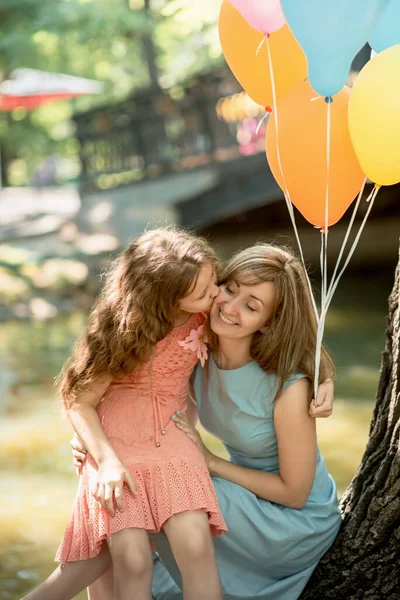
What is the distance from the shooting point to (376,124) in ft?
7.37

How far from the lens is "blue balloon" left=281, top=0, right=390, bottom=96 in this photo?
7.21 ft

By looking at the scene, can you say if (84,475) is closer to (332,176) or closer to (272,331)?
(272,331)

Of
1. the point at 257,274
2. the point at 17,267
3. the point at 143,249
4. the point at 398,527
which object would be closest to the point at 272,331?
the point at 257,274

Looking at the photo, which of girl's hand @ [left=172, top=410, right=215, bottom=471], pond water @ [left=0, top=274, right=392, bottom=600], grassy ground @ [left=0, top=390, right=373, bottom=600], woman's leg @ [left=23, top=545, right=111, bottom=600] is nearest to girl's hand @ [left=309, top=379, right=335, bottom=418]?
girl's hand @ [left=172, top=410, right=215, bottom=471]

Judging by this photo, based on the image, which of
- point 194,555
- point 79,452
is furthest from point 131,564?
point 79,452

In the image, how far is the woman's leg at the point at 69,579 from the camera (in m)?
2.50

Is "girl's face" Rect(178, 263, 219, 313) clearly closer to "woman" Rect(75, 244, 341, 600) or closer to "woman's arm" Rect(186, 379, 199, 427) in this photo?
"woman" Rect(75, 244, 341, 600)

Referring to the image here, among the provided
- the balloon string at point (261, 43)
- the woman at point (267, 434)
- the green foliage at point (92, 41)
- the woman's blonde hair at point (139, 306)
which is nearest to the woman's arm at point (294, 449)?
the woman at point (267, 434)

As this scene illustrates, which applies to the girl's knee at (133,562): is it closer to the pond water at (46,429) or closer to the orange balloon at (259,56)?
the pond water at (46,429)

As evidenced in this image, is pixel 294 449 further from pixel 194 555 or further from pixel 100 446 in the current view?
pixel 100 446

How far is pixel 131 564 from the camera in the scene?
2.34m

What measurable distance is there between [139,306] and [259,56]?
0.81m

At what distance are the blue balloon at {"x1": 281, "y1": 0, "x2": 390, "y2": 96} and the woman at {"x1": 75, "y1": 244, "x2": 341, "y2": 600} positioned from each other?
0.56 m

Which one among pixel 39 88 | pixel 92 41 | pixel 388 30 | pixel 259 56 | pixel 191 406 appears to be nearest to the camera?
pixel 388 30
